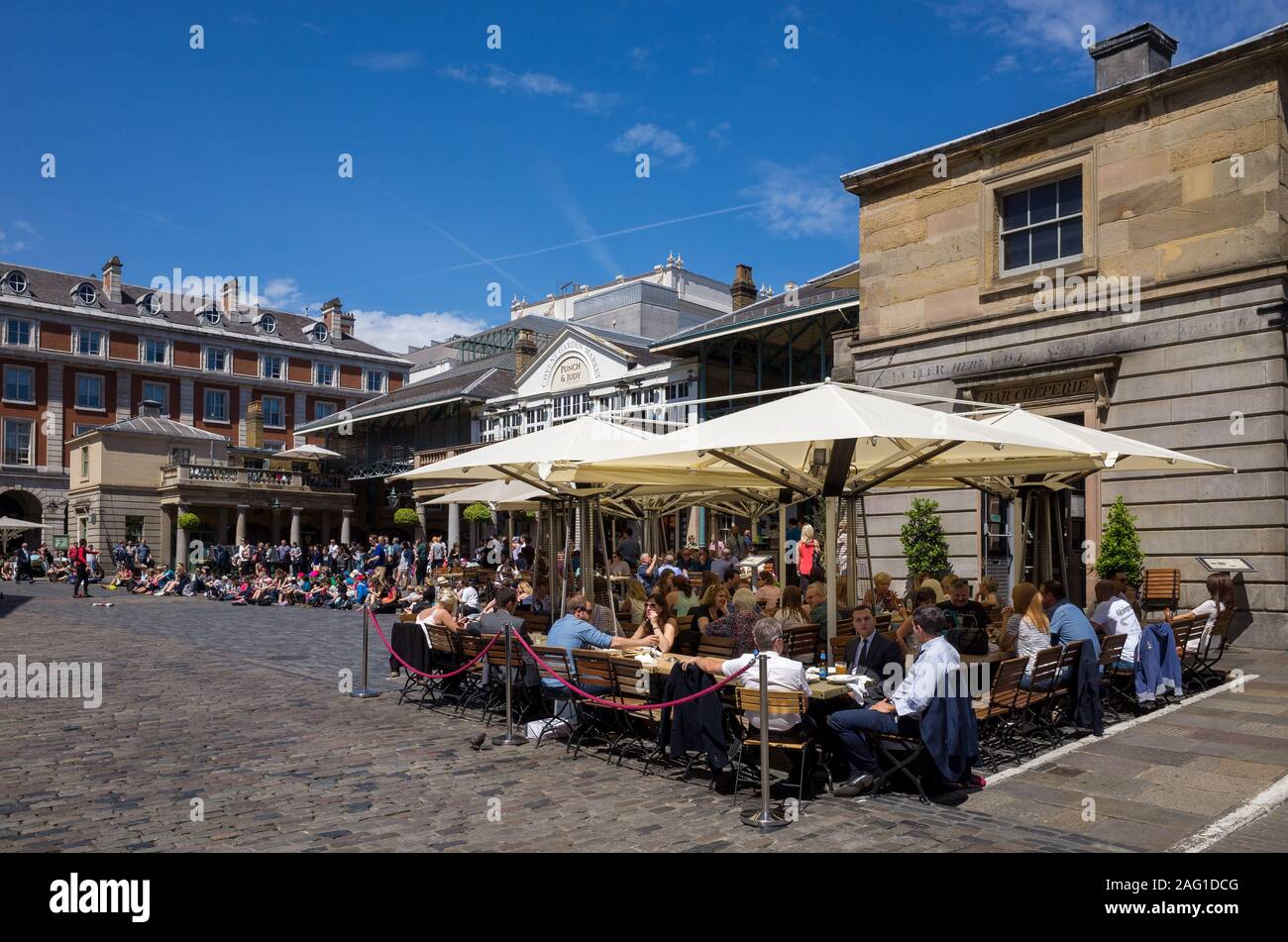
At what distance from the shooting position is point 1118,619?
31.4ft

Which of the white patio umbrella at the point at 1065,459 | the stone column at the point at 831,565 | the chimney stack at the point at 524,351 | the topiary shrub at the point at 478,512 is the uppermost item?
the chimney stack at the point at 524,351

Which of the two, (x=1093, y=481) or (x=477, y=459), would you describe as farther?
(x=1093, y=481)

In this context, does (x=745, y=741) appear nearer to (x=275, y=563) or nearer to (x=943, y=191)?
(x=943, y=191)

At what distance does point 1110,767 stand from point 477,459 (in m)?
6.73

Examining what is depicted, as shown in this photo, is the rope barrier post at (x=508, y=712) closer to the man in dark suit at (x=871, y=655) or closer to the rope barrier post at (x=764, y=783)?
the rope barrier post at (x=764, y=783)

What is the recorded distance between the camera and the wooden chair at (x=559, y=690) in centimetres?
848

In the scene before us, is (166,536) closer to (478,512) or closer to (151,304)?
(478,512)

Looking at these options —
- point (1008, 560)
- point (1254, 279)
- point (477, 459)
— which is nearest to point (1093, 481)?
point (1008, 560)

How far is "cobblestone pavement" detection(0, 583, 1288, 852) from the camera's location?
5.74 metres

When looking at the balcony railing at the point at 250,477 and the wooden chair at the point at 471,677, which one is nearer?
the wooden chair at the point at 471,677

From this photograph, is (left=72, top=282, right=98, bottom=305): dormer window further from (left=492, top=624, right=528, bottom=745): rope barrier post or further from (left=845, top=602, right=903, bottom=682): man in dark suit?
(left=845, top=602, right=903, bottom=682): man in dark suit

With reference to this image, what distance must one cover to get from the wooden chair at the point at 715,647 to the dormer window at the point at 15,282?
6083 centimetres

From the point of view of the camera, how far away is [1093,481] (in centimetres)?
1534

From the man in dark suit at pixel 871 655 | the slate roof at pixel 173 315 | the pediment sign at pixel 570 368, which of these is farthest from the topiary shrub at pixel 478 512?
the slate roof at pixel 173 315
